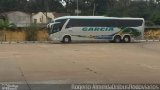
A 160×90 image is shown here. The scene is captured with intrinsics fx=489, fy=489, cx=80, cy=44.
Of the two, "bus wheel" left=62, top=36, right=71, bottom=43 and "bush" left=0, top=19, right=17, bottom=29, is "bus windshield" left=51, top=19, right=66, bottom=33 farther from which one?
"bush" left=0, top=19, right=17, bottom=29

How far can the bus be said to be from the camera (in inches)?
1918

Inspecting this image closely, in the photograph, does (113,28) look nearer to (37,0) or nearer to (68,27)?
(68,27)

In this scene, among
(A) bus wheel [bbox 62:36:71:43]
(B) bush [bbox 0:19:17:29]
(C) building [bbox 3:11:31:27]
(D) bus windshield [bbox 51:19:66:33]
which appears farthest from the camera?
(C) building [bbox 3:11:31:27]

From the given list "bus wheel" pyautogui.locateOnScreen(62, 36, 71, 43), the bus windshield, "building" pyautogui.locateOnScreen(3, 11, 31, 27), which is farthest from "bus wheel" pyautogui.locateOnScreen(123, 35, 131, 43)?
"building" pyautogui.locateOnScreen(3, 11, 31, 27)

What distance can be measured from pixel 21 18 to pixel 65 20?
6067 centimetres

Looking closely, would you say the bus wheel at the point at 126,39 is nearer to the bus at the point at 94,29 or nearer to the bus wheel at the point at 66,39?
the bus at the point at 94,29

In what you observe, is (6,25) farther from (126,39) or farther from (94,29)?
(126,39)

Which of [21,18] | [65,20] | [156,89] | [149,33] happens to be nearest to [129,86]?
[156,89]

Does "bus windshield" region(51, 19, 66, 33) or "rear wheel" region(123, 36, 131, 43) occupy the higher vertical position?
"bus windshield" region(51, 19, 66, 33)

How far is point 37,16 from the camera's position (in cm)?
10875

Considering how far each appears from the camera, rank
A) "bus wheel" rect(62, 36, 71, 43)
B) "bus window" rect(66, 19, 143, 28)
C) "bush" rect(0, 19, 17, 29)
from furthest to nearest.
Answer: "bush" rect(0, 19, 17, 29) < "bus window" rect(66, 19, 143, 28) < "bus wheel" rect(62, 36, 71, 43)

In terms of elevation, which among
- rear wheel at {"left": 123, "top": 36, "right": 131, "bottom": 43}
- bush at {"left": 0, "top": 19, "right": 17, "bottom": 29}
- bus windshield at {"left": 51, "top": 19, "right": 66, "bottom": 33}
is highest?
bus windshield at {"left": 51, "top": 19, "right": 66, "bottom": 33}

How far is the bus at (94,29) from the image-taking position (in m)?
48.7

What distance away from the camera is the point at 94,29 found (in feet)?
162
